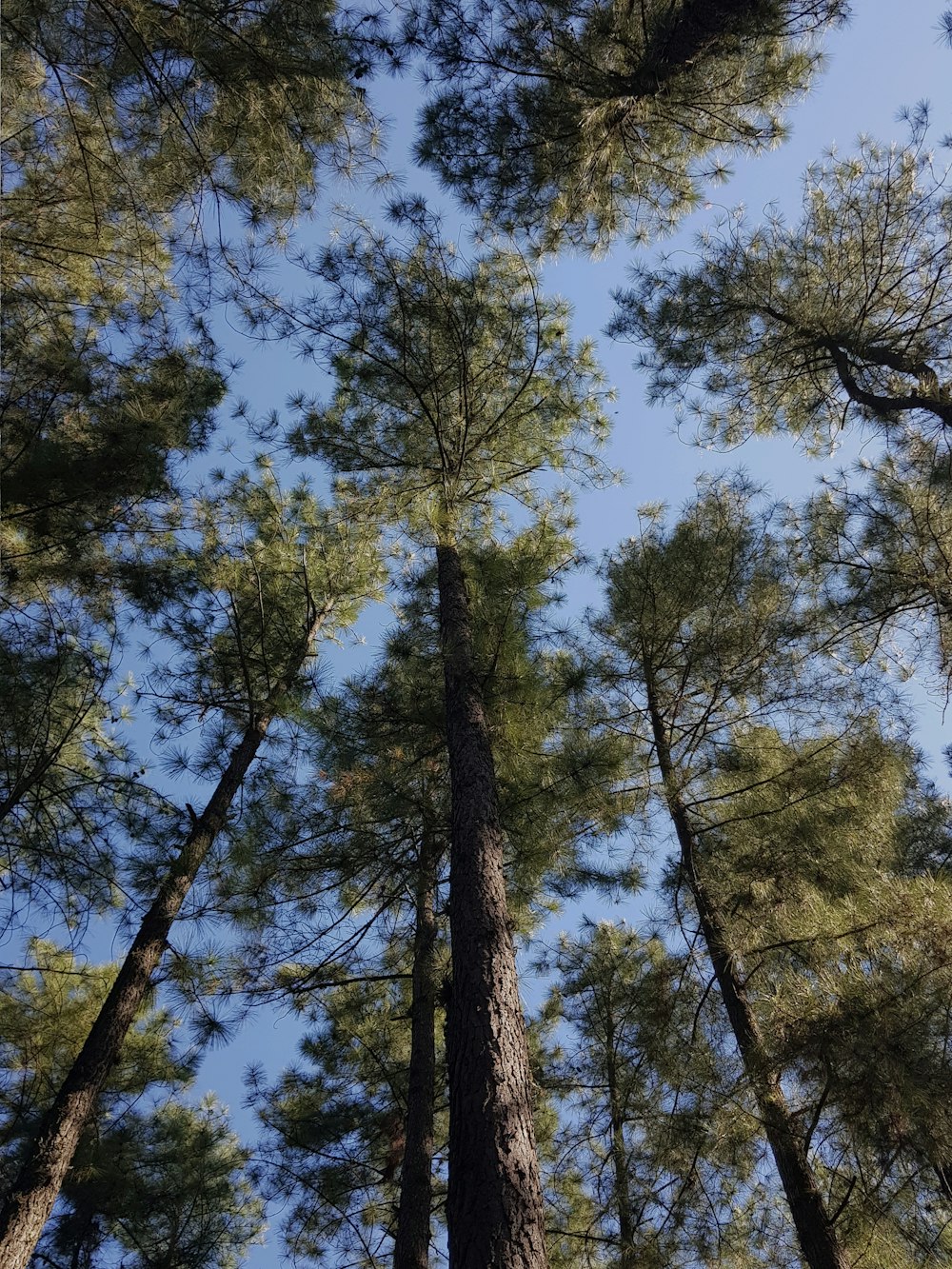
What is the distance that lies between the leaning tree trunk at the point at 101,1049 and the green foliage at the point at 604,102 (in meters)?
4.90

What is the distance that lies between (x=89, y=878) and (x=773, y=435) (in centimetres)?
759

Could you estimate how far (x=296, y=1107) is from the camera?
661 cm

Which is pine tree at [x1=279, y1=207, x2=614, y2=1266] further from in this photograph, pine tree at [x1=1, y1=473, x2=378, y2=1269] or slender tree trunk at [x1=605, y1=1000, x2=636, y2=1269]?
slender tree trunk at [x1=605, y1=1000, x2=636, y2=1269]

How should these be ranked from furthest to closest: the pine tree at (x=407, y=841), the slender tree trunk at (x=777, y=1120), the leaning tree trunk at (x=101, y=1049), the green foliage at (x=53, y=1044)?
the green foliage at (x=53, y=1044) → the pine tree at (x=407, y=841) → the leaning tree trunk at (x=101, y=1049) → the slender tree trunk at (x=777, y=1120)

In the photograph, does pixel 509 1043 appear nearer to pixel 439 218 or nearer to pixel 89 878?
pixel 89 878

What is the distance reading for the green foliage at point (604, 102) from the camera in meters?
5.38

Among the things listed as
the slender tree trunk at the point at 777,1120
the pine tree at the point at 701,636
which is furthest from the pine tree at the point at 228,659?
the slender tree trunk at the point at 777,1120

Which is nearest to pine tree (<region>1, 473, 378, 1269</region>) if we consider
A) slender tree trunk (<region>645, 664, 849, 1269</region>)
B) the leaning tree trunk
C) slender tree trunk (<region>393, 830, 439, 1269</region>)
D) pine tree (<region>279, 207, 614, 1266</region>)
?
the leaning tree trunk

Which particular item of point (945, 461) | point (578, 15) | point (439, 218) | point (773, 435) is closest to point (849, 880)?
point (945, 461)

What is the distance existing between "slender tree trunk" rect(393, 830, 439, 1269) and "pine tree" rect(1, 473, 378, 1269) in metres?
1.74

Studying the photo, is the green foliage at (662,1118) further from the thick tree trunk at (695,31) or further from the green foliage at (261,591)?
the thick tree trunk at (695,31)

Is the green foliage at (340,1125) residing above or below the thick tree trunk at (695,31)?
Answer: below

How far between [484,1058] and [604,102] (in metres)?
6.66

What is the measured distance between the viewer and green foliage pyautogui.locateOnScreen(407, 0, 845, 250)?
538cm
